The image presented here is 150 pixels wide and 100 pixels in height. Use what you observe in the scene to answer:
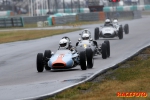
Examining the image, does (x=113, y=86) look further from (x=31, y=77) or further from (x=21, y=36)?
(x=21, y=36)

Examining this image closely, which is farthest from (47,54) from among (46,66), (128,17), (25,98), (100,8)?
A: (100,8)

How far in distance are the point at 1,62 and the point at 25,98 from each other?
1161cm

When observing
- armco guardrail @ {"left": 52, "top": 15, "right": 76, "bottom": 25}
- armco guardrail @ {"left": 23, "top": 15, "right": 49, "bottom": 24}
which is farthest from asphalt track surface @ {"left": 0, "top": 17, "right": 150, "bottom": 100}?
armco guardrail @ {"left": 23, "top": 15, "right": 49, "bottom": 24}

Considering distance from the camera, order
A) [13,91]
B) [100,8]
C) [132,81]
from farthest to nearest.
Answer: [100,8], [132,81], [13,91]

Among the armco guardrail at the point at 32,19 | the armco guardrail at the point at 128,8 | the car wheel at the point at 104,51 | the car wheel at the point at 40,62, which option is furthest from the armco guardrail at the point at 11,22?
the armco guardrail at the point at 128,8

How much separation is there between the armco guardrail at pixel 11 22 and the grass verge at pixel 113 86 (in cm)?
3935

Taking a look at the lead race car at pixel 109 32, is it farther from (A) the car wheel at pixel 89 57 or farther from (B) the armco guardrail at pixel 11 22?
(B) the armco guardrail at pixel 11 22

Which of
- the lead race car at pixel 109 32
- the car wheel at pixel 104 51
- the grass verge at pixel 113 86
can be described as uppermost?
the grass verge at pixel 113 86

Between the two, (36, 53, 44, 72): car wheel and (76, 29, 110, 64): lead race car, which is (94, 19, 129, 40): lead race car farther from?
(36, 53, 44, 72): car wheel

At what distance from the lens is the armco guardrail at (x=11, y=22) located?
5403 cm

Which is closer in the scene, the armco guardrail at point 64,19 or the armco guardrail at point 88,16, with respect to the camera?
the armco guardrail at point 64,19

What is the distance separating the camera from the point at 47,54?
17.2 m

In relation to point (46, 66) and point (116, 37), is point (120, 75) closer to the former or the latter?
point (46, 66)

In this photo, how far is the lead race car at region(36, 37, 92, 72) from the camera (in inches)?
636
